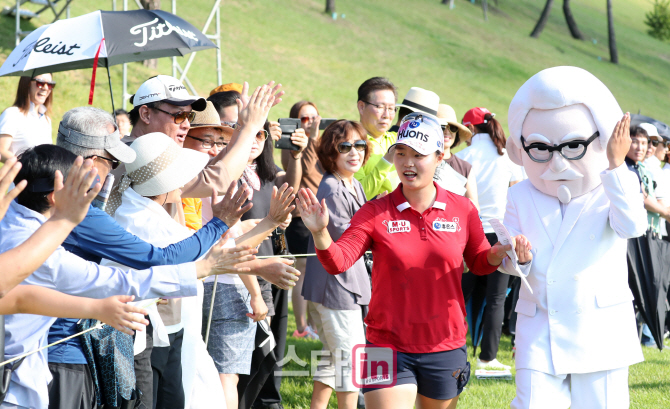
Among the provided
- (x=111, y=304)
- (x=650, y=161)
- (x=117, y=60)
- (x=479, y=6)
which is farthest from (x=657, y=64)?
(x=111, y=304)

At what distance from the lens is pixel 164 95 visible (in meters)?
3.94

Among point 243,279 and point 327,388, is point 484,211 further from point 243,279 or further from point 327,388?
point 243,279

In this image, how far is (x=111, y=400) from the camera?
2.79 m

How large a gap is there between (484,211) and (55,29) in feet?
13.4

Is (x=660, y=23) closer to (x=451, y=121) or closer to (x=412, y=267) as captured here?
(x=451, y=121)

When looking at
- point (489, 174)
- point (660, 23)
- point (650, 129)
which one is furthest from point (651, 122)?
point (660, 23)

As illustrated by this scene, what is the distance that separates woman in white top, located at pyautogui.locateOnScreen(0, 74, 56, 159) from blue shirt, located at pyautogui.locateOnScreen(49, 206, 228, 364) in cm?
449

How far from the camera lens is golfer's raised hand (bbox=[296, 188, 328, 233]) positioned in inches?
123

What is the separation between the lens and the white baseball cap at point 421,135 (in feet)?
11.1

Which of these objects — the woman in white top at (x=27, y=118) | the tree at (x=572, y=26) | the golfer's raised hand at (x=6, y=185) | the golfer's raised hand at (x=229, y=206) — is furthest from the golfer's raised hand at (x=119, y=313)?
the tree at (x=572, y=26)

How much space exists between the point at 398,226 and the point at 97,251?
4.85 feet

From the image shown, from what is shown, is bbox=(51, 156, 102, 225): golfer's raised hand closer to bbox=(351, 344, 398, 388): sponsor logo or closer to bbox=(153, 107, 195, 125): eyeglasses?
bbox=(351, 344, 398, 388): sponsor logo

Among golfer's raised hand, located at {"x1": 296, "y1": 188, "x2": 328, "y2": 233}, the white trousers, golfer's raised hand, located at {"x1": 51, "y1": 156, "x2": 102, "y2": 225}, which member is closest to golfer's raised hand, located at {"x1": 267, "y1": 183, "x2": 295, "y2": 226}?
golfer's raised hand, located at {"x1": 296, "y1": 188, "x2": 328, "y2": 233}

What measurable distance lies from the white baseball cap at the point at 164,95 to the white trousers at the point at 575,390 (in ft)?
8.05
